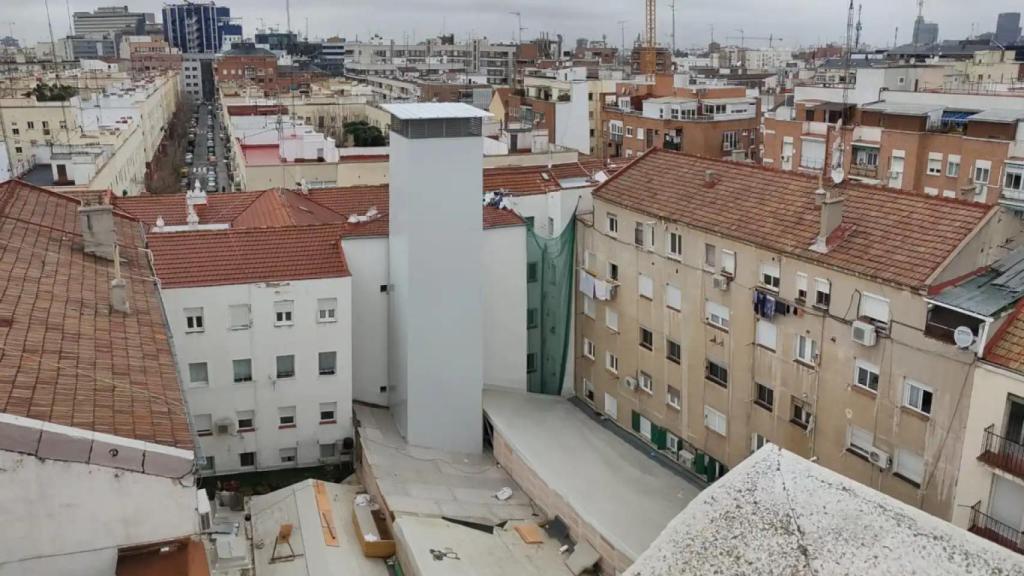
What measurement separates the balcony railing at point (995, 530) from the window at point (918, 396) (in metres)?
2.14

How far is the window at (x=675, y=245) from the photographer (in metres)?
23.9

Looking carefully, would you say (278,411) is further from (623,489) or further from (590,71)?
(590,71)

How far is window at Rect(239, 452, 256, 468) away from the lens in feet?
82.6

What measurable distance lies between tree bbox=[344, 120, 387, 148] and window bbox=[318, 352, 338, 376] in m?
34.3

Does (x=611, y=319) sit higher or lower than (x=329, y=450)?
higher

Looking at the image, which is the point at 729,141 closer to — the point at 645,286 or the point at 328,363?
the point at 645,286

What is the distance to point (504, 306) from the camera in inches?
1078

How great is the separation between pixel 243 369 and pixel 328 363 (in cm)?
234

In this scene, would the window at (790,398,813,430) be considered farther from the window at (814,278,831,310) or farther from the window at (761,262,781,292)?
the window at (761,262,781,292)

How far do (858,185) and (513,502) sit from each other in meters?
11.8

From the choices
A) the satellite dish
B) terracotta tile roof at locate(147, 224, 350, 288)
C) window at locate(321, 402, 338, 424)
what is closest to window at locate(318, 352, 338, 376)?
window at locate(321, 402, 338, 424)

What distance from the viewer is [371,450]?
24.1m

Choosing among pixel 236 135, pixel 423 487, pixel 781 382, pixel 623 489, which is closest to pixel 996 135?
pixel 781 382

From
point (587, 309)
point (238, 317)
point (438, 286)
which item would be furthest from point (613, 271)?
point (238, 317)
